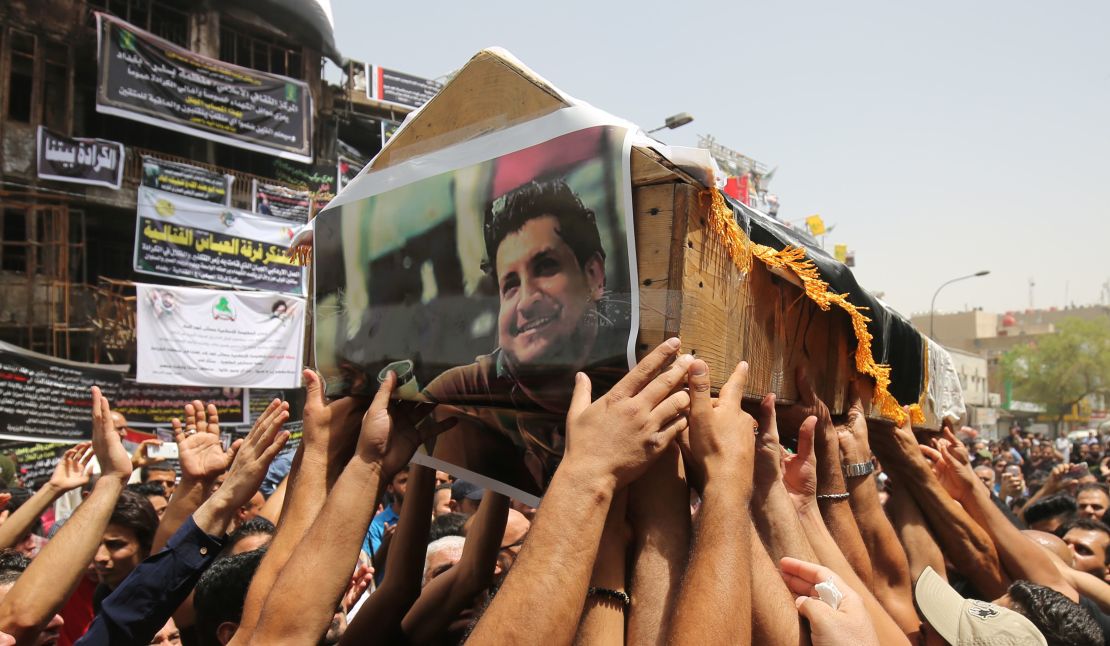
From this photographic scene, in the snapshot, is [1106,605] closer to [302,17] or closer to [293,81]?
[293,81]

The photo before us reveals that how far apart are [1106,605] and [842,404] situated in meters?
2.05

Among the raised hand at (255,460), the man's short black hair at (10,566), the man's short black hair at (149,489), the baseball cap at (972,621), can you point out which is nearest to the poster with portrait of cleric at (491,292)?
the raised hand at (255,460)

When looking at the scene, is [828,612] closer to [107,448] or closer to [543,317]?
[543,317]

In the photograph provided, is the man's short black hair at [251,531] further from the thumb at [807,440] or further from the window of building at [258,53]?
the window of building at [258,53]

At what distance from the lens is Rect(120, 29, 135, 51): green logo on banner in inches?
573

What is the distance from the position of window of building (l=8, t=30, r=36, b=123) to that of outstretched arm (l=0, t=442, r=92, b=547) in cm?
1512

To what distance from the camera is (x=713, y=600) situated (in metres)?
1.47

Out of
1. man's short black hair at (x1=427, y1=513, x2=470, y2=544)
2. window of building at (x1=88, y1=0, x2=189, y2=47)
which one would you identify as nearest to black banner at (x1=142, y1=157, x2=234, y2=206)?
window of building at (x1=88, y1=0, x2=189, y2=47)

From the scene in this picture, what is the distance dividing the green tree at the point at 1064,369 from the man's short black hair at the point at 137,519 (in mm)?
65824

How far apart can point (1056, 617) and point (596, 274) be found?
1.91m

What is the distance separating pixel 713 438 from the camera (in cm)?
163

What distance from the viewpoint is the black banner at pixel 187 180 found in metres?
15.1

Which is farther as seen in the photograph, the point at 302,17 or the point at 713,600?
the point at 302,17

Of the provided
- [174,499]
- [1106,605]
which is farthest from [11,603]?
[1106,605]
